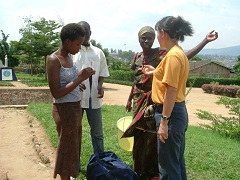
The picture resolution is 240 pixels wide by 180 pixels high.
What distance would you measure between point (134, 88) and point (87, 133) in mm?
2248

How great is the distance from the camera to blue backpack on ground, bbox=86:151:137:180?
2663 millimetres

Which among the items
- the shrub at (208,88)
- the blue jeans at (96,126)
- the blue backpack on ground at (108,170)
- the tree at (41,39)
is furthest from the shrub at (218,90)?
the blue backpack on ground at (108,170)

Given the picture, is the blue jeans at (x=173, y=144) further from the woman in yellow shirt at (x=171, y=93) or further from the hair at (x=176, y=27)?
the hair at (x=176, y=27)

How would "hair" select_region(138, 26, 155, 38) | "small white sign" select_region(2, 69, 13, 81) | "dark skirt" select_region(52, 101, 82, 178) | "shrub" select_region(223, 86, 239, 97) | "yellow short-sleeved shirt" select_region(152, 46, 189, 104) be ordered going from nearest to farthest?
"yellow short-sleeved shirt" select_region(152, 46, 189, 104) → "dark skirt" select_region(52, 101, 82, 178) → "hair" select_region(138, 26, 155, 38) → "shrub" select_region(223, 86, 239, 97) → "small white sign" select_region(2, 69, 13, 81)

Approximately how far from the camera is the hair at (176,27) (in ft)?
7.42

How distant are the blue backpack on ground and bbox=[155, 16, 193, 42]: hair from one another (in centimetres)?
128

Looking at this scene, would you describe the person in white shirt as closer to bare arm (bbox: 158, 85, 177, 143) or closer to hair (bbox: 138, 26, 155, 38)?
hair (bbox: 138, 26, 155, 38)

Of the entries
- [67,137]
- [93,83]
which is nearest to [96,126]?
[93,83]

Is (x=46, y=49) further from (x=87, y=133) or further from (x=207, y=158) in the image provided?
(x=207, y=158)

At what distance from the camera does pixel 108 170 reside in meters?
2.68

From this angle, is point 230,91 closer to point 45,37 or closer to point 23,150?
point 45,37

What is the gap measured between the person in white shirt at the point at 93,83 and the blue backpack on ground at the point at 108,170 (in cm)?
50

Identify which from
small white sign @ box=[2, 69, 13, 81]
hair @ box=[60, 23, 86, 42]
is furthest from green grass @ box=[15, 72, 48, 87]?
hair @ box=[60, 23, 86, 42]

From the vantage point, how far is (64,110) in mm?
2592
